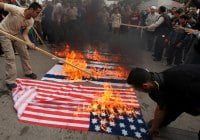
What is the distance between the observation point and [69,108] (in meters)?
5.68

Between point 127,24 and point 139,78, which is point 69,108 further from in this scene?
point 127,24

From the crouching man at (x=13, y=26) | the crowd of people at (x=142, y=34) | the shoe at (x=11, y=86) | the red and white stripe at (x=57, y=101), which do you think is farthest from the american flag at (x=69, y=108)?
the crowd of people at (x=142, y=34)

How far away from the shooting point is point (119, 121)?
528cm

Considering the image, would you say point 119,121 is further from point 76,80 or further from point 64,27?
point 64,27

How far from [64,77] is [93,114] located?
247 centimetres

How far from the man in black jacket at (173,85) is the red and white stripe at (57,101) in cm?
Result: 151

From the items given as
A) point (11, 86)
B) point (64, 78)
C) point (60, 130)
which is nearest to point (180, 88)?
point (60, 130)

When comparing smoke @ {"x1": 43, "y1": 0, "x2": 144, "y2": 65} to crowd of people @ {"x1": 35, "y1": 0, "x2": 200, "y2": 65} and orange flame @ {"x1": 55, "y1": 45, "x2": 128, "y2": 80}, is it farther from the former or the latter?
orange flame @ {"x1": 55, "y1": 45, "x2": 128, "y2": 80}

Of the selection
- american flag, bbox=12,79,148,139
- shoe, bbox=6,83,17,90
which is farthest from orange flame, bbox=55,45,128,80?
shoe, bbox=6,83,17,90

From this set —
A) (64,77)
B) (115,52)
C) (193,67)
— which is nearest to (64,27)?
(115,52)

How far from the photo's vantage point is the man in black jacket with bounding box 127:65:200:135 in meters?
3.90

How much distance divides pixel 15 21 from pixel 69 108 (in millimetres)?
2406

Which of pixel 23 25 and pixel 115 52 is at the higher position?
pixel 23 25

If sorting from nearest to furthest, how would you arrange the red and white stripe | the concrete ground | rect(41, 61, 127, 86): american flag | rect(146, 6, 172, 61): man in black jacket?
1. the concrete ground
2. the red and white stripe
3. rect(41, 61, 127, 86): american flag
4. rect(146, 6, 172, 61): man in black jacket
